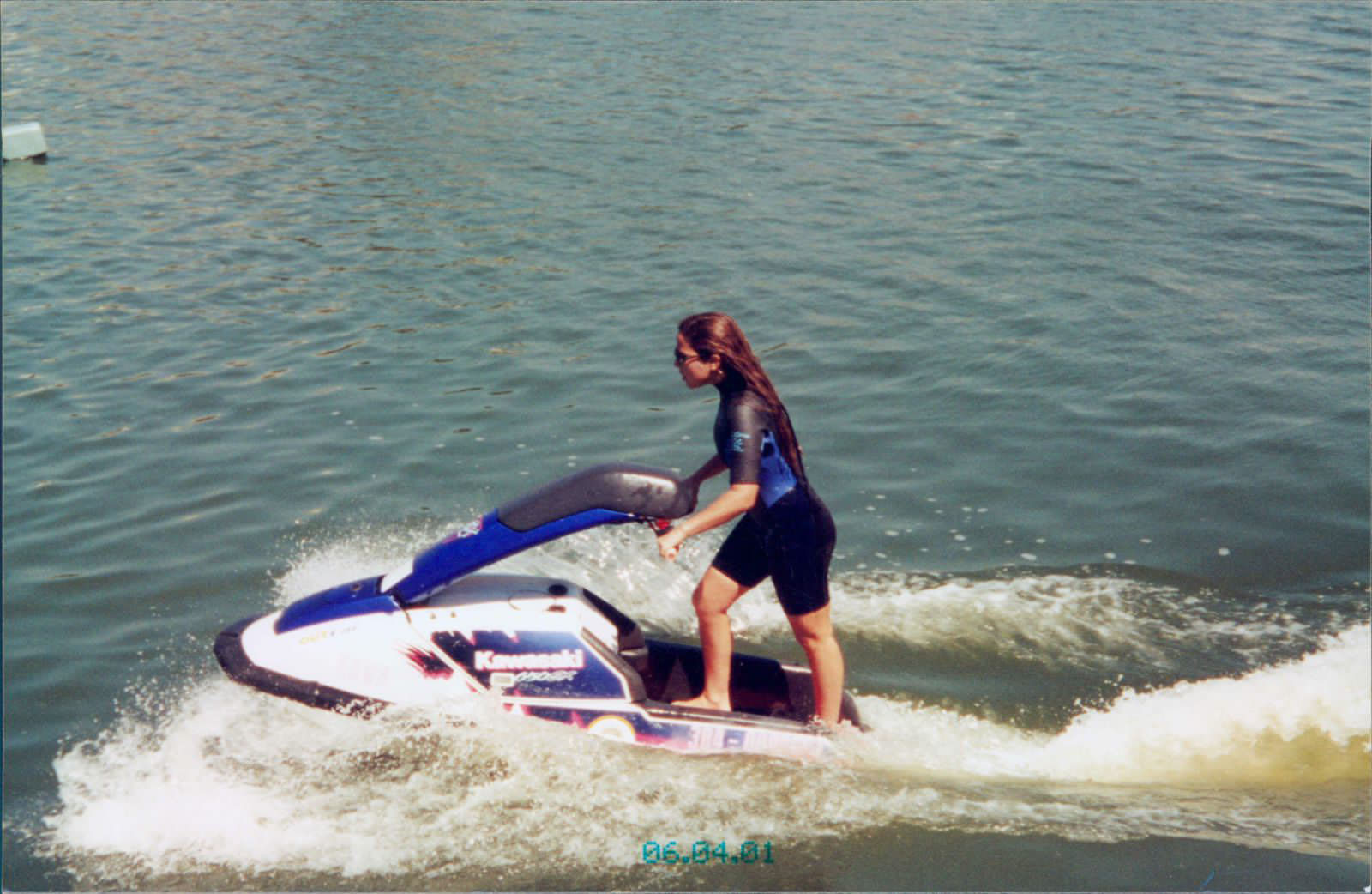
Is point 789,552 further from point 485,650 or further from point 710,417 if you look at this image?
point 710,417

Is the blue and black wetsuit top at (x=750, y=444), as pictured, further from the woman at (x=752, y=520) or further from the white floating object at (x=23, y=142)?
the white floating object at (x=23, y=142)

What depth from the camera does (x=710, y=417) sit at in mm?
10094

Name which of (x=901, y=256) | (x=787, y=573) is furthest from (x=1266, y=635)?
(x=901, y=256)

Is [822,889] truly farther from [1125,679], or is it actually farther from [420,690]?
[1125,679]

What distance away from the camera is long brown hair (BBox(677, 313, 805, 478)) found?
18.2ft

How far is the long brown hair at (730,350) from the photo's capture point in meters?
5.54

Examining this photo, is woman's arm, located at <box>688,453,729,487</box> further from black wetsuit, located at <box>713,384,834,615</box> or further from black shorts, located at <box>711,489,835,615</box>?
black shorts, located at <box>711,489,835,615</box>

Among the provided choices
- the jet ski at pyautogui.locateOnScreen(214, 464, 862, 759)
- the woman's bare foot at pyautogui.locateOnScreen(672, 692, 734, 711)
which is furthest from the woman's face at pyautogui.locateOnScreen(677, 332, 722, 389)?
the woman's bare foot at pyautogui.locateOnScreen(672, 692, 734, 711)

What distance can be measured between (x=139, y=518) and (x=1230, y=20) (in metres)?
19.3

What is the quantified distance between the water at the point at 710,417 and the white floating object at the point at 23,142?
0.16m

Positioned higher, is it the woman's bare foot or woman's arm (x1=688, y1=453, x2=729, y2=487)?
woman's arm (x1=688, y1=453, x2=729, y2=487)
